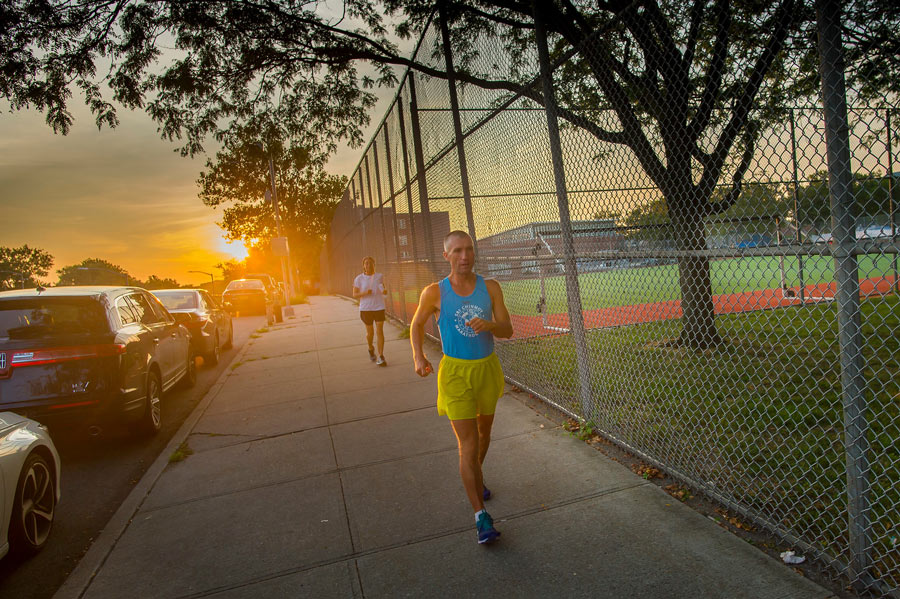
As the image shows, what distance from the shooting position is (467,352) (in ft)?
10.8

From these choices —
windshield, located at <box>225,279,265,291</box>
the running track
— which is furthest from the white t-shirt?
windshield, located at <box>225,279,265,291</box>

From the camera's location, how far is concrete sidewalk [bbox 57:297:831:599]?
9.24ft

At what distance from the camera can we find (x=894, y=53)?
2.49m

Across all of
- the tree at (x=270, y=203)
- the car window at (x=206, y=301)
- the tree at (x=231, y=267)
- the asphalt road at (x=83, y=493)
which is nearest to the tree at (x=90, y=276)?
the tree at (x=270, y=203)

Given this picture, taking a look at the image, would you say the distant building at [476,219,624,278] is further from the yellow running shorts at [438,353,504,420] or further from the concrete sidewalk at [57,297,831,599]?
the concrete sidewalk at [57,297,831,599]

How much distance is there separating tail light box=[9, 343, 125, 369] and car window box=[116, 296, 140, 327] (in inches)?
25.1

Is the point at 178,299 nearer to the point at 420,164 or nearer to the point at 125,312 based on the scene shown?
the point at 125,312

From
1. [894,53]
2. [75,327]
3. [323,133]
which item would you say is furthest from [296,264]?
[894,53]

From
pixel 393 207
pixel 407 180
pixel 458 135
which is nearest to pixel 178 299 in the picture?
pixel 393 207

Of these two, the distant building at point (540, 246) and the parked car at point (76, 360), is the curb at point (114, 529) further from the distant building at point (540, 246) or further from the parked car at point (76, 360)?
the distant building at point (540, 246)

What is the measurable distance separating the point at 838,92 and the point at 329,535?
3418 millimetres

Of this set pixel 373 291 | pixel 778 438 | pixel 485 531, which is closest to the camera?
pixel 485 531

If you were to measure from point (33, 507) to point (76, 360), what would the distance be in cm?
183

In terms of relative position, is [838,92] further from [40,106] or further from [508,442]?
[40,106]
